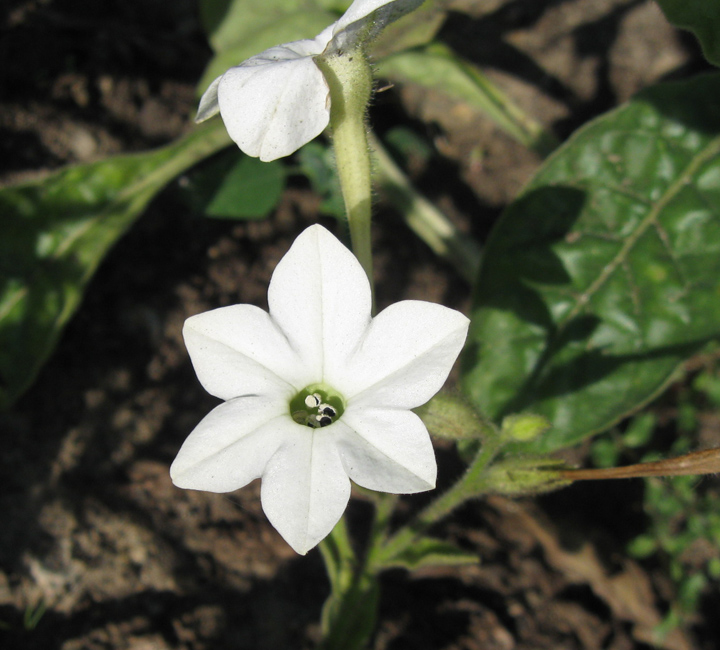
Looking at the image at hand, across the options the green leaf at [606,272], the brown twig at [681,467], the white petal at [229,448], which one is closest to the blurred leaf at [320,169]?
the green leaf at [606,272]

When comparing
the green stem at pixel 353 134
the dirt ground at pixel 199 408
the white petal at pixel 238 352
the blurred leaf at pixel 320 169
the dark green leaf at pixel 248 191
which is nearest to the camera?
the white petal at pixel 238 352

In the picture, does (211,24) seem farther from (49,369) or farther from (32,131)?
(49,369)

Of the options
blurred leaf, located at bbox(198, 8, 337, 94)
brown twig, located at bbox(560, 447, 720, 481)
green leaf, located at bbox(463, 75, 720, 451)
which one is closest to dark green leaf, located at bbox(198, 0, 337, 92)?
blurred leaf, located at bbox(198, 8, 337, 94)

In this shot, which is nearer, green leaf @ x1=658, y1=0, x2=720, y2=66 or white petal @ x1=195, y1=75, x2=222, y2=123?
white petal @ x1=195, y1=75, x2=222, y2=123

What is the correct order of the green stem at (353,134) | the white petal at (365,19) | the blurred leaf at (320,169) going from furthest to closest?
1. the blurred leaf at (320,169)
2. the green stem at (353,134)
3. the white petal at (365,19)

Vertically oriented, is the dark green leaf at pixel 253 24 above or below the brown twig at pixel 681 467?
above

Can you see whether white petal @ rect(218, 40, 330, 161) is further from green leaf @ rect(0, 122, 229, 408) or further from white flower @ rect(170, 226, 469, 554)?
green leaf @ rect(0, 122, 229, 408)

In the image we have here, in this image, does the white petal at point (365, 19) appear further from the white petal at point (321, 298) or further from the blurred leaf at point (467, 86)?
the blurred leaf at point (467, 86)
